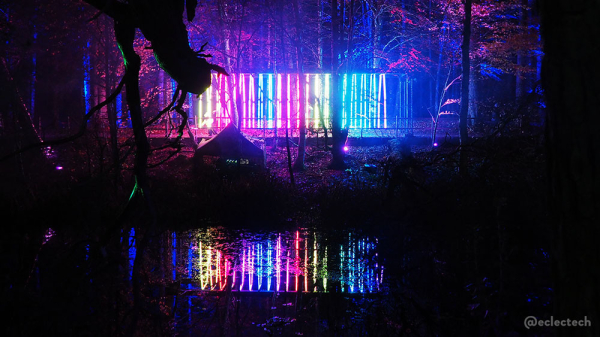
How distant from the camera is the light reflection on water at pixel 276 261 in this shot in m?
6.90

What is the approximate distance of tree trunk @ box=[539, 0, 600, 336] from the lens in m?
2.30

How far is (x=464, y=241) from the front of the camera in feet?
28.9

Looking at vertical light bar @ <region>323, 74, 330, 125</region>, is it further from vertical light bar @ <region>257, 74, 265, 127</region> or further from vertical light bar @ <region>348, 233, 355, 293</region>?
vertical light bar @ <region>348, 233, 355, 293</region>

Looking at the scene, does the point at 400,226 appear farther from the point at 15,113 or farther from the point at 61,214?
the point at 15,113

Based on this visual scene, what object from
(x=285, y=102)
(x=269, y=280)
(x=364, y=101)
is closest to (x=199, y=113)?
(x=285, y=102)

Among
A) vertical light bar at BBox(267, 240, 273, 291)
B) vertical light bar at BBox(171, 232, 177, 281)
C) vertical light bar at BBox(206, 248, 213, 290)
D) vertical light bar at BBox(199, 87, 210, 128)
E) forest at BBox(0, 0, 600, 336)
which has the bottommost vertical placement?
vertical light bar at BBox(267, 240, 273, 291)

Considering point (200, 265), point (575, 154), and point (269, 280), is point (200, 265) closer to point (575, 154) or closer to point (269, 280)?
point (269, 280)

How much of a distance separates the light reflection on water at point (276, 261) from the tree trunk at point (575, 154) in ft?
14.3

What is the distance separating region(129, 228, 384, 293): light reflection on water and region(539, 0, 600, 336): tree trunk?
437cm

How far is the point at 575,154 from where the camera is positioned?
2.32 meters

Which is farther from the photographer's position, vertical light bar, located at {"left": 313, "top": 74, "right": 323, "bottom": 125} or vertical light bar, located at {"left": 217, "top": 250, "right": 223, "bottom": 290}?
vertical light bar, located at {"left": 313, "top": 74, "right": 323, "bottom": 125}

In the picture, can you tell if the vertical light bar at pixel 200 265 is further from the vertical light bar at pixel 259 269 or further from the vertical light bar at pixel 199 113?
the vertical light bar at pixel 199 113

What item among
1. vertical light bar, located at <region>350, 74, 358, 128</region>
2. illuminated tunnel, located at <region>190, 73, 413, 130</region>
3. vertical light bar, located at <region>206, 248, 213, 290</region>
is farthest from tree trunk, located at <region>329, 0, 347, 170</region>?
vertical light bar, located at <region>206, 248, 213, 290</region>

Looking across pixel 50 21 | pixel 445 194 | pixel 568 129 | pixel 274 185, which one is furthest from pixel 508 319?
pixel 50 21
